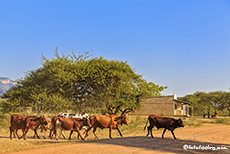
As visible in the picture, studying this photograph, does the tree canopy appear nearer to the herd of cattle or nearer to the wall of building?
the wall of building

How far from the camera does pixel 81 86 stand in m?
31.9

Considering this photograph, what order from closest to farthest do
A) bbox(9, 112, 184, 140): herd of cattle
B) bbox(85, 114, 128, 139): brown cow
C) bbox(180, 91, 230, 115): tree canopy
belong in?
bbox(9, 112, 184, 140): herd of cattle → bbox(85, 114, 128, 139): brown cow → bbox(180, 91, 230, 115): tree canopy

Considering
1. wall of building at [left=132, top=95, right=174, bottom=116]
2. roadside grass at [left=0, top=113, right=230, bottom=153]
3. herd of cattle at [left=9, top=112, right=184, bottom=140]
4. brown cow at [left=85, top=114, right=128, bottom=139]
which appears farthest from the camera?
wall of building at [left=132, top=95, right=174, bottom=116]

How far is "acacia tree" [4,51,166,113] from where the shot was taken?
97.9 ft

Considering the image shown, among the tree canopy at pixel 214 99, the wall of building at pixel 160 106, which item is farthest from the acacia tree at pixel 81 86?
the tree canopy at pixel 214 99

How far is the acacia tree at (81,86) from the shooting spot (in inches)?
1174

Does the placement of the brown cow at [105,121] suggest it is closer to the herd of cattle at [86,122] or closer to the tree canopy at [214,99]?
the herd of cattle at [86,122]

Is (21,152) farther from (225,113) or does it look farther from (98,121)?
(225,113)

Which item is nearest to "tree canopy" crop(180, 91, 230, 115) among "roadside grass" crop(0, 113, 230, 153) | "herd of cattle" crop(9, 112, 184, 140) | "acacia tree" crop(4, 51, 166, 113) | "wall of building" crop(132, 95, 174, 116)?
"wall of building" crop(132, 95, 174, 116)

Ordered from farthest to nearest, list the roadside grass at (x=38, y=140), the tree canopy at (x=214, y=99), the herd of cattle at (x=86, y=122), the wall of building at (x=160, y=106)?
the tree canopy at (x=214, y=99) < the wall of building at (x=160, y=106) < the herd of cattle at (x=86, y=122) < the roadside grass at (x=38, y=140)

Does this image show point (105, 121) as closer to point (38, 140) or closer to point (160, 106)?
point (38, 140)

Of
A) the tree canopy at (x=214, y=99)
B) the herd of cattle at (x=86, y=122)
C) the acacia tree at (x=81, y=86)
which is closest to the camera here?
the herd of cattle at (x=86, y=122)

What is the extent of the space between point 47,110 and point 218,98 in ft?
222

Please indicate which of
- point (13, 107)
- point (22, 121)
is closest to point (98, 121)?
point (22, 121)
